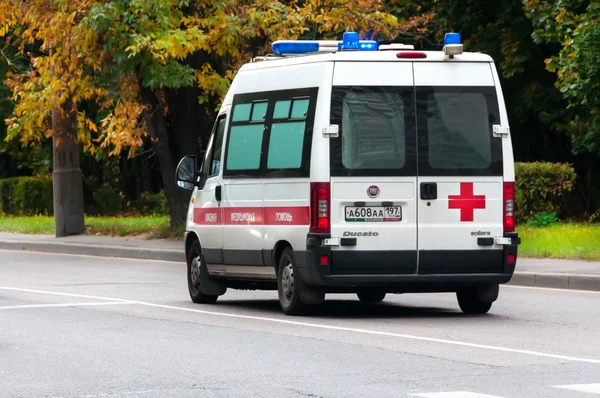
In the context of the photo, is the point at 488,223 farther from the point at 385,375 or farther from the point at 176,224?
the point at 176,224

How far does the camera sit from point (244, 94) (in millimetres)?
14828

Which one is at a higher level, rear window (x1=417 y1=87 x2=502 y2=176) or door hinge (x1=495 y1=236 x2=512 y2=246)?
rear window (x1=417 y1=87 x2=502 y2=176)

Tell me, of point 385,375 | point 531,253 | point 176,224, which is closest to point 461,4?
point 176,224

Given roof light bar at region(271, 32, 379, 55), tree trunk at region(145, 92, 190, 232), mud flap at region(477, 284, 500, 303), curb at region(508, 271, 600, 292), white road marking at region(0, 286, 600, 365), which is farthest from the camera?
tree trunk at region(145, 92, 190, 232)

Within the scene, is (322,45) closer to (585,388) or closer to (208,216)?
(208,216)

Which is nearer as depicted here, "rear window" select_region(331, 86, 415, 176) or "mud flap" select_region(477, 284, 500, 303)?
"rear window" select_region(331, 86, 415, 176)

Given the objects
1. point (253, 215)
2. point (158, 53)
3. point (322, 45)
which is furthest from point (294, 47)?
point (158, 53)

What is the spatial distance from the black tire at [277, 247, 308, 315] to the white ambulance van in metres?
0.01

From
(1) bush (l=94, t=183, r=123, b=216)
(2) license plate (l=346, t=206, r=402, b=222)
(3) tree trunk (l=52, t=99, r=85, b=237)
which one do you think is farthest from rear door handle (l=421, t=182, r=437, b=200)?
(1) bush (l=94, t=183, r=123, b=216)

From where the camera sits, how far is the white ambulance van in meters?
13.2

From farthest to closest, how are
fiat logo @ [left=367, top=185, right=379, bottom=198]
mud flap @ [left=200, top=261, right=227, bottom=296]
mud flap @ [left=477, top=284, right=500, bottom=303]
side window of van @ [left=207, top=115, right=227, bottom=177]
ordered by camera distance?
mud flap @ [left=200, top=261, right=227, bottom=296] < side window of van @ [left=207, top=115, right=227, bottom=177] < mud flap @ [left=477, top=284, right=500, bottom=303] < fiat logo @ [left=367, top=185, right=379, bottom=198]

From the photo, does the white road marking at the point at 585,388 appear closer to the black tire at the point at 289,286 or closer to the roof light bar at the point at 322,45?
the black tire at the point at 289,286

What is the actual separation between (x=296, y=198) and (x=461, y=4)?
22.2m

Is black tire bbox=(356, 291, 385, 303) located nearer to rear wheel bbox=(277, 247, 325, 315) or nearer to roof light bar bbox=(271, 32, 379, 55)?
rear wheel bbox=(277, 247, 325, 315)
